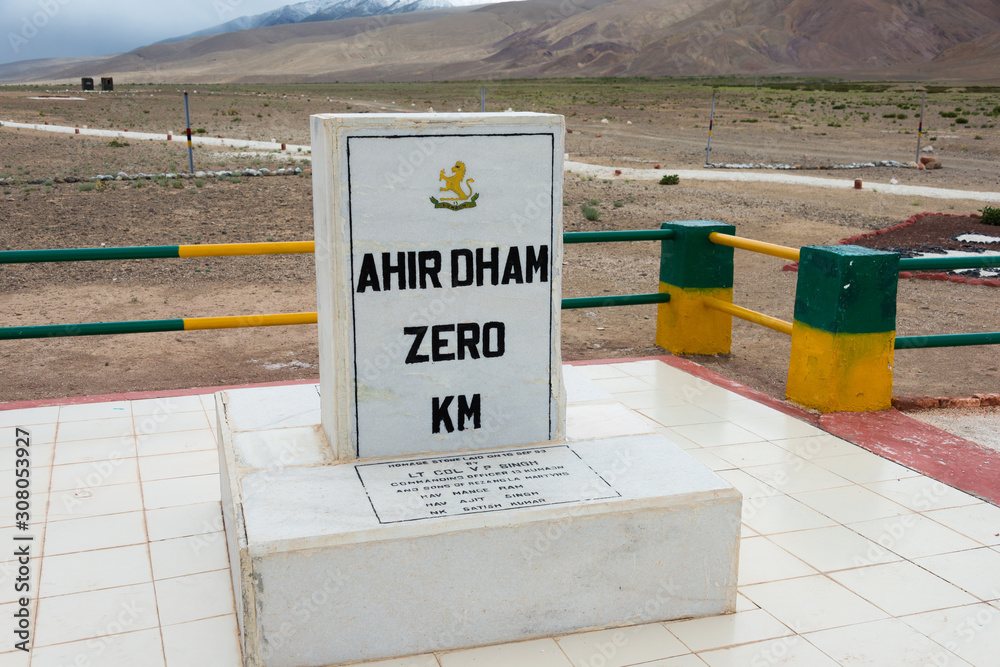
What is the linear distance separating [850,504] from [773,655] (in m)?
1.43

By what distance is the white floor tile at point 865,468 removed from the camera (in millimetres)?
4777

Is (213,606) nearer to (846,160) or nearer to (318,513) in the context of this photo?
(318,513)

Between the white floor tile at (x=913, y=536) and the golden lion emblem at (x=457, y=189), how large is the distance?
234cm

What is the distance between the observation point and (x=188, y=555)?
3930 millimetres

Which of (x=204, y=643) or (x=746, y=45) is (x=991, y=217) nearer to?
(x=204, y=643)

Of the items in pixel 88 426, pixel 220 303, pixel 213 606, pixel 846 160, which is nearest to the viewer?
pixel 213 606

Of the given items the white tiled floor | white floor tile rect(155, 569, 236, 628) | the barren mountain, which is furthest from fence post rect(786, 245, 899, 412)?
the barren mountain

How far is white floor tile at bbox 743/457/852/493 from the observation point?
466 cm

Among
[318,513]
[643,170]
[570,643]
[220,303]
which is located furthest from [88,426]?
[643,170]

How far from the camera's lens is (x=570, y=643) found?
3348 millimetres

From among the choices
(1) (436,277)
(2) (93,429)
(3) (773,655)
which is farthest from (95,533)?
(3) (773,655)

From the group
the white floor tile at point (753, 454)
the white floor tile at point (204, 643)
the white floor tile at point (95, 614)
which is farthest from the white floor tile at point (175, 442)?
the white floor tile at point (753, 454)

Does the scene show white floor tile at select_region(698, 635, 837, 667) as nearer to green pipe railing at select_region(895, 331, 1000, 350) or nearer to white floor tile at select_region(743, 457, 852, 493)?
white floor tile at select_region(743, 457, 852, 493)

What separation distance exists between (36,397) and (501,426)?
14.0ft
